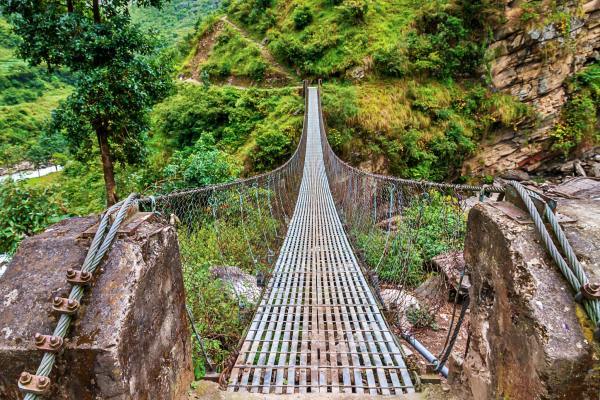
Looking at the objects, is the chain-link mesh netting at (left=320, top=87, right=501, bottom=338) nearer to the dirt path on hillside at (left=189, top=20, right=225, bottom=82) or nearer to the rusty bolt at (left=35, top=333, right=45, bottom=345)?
the rusty bolt at (left=35, top=333, right=45, bottom=345)

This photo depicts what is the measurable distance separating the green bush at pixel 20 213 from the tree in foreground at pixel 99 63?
3.86ft

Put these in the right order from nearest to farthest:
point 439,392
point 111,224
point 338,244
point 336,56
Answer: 1. point 111,224
2. point 439,392
3. point 338,244
4. point 336,56

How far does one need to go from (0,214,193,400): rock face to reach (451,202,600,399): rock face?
910 millimetres

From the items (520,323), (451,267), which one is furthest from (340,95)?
(520,323)

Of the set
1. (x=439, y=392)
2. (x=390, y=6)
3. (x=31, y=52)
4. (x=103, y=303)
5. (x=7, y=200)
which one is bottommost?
(x=439, y=392)

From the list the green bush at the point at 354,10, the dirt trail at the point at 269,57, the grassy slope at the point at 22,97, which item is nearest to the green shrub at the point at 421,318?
the dirt trail at the point at 269,57

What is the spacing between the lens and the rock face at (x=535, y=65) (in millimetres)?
9047

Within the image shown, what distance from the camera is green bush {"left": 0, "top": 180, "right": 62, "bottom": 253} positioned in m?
2.37

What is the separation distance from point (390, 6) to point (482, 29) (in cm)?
377

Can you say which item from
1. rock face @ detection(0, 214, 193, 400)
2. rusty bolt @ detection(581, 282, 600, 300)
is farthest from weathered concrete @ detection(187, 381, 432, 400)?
rusty bolt @ detection(581, 282, 600, 300)

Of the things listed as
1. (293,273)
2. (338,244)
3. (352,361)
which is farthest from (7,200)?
(338,244)

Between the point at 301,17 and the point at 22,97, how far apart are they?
23.5 metres

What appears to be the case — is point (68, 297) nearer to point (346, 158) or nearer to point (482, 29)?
point (346, 158)

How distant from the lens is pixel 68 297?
0.79 meters
